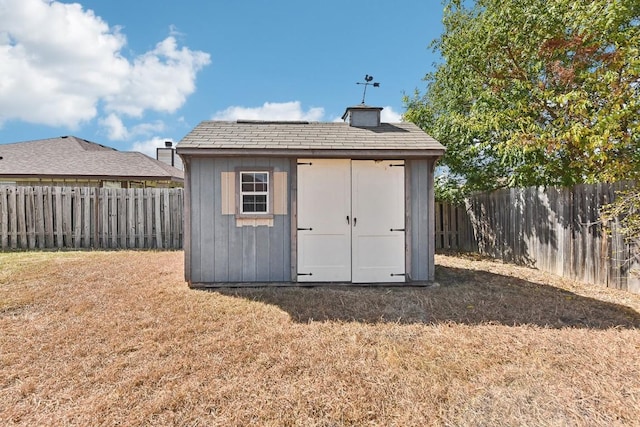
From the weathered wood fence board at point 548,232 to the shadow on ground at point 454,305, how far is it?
1.04 metres

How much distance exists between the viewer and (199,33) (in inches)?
351

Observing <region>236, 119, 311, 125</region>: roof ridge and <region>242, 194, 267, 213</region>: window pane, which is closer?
<region>242, 194, 267, 213</region>: window pane

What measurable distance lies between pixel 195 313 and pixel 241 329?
929 millimetres

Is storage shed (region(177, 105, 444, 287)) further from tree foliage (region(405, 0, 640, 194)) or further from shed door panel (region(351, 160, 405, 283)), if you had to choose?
tree foliage (region(405, 0, 640, 194))

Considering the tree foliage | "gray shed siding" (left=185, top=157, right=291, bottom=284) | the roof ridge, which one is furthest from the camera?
the roof ridge

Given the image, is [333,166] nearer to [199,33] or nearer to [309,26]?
[199,33]

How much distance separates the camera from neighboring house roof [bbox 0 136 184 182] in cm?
1242

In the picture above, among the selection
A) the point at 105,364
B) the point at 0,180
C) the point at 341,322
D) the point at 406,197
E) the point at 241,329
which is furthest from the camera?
the point at 0,180

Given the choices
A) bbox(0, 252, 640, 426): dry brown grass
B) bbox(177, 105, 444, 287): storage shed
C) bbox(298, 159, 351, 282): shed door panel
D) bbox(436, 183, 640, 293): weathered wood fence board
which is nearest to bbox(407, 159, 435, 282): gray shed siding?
bbox(177, 105, 444, 287): storage shed

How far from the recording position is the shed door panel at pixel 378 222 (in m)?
5.83

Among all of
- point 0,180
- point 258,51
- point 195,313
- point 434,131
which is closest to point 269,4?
point 258,51

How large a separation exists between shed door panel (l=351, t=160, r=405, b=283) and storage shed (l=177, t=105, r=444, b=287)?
19 mm

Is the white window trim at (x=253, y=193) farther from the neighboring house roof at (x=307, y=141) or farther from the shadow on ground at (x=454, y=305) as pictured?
the shadow on ground at (x=454, y=305)

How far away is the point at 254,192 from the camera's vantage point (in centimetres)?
576
